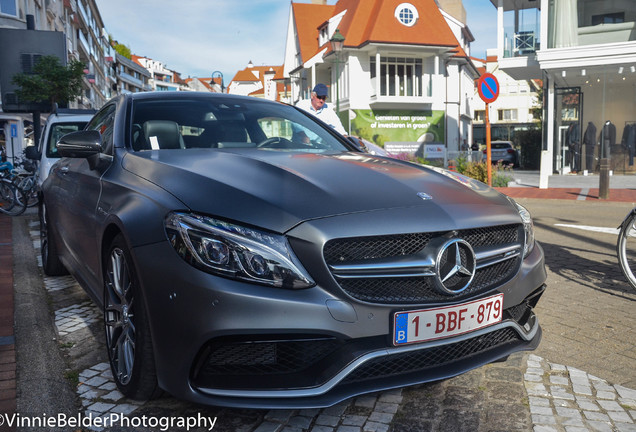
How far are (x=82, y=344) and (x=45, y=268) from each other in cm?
234

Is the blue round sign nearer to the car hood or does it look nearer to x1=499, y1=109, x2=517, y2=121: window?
the car hood

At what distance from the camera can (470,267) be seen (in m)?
2.45

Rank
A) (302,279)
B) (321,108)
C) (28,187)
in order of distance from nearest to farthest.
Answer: (302,279), (321,108), (28,187)

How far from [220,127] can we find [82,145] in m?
0.83

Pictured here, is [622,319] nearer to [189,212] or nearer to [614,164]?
[189,212]

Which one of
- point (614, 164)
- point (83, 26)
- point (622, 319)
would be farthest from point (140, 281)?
point (83, 26)

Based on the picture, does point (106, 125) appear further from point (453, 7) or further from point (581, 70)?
point (453, 7)

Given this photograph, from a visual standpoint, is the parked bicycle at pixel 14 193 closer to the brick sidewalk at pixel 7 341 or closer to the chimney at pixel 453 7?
the brick sidewalk at pixel 7 341

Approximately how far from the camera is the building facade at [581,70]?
20.5 m

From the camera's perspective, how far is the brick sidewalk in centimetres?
284

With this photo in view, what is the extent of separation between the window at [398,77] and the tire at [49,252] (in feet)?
107

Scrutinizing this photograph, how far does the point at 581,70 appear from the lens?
21031 millimetres

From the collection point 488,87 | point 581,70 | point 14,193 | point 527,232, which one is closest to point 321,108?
point 527,232

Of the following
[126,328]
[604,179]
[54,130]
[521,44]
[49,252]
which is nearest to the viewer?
[126,328]
